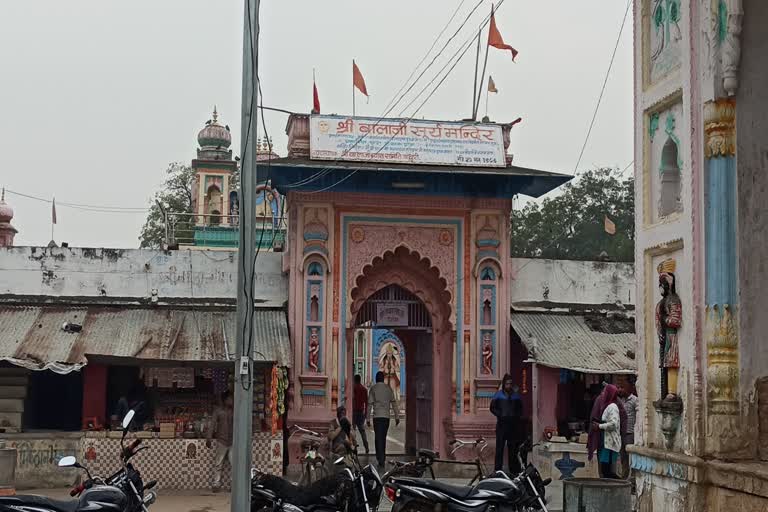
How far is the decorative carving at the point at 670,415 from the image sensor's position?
9109 millimetres

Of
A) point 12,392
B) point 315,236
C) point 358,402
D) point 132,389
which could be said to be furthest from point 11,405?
point 358,402

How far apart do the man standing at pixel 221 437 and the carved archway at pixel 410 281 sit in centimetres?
404

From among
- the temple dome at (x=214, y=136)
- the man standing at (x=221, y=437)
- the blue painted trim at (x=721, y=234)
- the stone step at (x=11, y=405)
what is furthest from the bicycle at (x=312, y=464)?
the temple dome at (x=214, y=136)

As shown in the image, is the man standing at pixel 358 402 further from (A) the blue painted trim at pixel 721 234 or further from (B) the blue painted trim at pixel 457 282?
(A) the blue painted trim at pixel 721 234

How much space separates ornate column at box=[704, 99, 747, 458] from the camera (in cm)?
866

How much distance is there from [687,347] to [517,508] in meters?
2.70

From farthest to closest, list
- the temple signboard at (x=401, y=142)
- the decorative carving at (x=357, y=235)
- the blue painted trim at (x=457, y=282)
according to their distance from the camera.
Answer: the decorative carving at (x=357, y=235) < the blue painted trim at (x=457, y=282) < the temple signboard at (x=401, y=142)

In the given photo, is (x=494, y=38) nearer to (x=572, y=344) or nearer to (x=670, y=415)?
(x=572, y=344)

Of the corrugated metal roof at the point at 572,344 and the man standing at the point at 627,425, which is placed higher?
the corrugated metal roof at the point at 572,344

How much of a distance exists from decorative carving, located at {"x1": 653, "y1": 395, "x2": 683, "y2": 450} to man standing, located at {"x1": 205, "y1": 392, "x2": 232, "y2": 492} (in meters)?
8.43

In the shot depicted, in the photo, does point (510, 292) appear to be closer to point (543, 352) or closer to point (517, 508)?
point (543, 352)

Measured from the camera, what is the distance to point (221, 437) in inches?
643

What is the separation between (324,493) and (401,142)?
386 inches

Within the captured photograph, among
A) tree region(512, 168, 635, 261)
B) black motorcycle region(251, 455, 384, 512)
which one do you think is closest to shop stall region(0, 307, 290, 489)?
black motorcycle region(251, 455, 384, 512)
